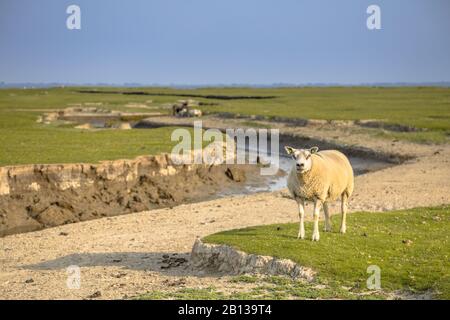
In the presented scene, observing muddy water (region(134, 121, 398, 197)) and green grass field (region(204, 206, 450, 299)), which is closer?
green grass field (region(204, 206, 450, 299))

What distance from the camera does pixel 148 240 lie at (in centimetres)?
2339

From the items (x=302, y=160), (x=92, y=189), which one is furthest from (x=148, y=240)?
(x=92, y=189)

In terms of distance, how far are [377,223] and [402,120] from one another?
4448 centimetres

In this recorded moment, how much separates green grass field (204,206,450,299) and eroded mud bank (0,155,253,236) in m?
12.6

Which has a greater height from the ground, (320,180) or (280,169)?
(320,180)

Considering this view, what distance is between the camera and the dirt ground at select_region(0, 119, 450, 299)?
1686 centimetres

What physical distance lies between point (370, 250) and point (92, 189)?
1850 cm

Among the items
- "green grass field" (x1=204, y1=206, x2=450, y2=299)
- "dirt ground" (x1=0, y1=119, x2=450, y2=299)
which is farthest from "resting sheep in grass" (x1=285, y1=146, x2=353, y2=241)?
"dirt ground" (x1=0, y1=119, x2=450, y2=299)

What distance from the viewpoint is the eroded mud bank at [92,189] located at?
28625 mm

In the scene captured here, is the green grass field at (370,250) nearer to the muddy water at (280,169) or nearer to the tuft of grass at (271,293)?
the tuft of grass at (271,293)

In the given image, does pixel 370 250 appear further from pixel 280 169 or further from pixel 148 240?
pixel 280 169

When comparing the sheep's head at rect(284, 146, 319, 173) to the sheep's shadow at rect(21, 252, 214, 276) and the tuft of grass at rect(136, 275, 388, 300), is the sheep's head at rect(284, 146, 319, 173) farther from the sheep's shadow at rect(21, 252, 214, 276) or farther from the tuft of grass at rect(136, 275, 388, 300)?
the sheep's shadow at rect(21, 252, 214, 276)
